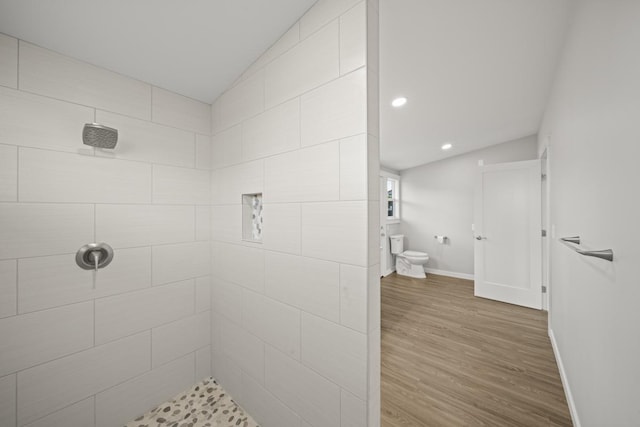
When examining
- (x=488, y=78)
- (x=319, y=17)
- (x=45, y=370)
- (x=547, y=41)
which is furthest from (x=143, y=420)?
(x=547, y=41)

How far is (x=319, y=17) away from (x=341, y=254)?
1.15 meters

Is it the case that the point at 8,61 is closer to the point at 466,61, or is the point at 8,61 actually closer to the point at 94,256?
the point at 94,256

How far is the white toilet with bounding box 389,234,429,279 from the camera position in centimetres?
452

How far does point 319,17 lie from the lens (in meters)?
1.12

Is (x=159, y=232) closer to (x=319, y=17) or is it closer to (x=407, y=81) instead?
(x=319, y=17)

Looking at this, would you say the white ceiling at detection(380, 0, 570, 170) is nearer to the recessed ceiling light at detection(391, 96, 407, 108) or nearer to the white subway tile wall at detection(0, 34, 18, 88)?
the recessed ceiling light at detection(391, 96, 407, 108)

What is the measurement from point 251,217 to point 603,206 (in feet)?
5.97

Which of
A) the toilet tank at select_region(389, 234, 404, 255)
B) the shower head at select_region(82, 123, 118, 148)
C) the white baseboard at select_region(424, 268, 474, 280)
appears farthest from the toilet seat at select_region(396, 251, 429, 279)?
the shower head at select_region(82, 123, 118, 148)

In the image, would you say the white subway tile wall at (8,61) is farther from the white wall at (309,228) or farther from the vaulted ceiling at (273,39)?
the white wall at (309,228)

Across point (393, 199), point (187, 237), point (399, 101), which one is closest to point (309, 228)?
point (187, 237)

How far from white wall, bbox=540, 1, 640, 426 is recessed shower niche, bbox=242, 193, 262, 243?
1668 millimetres

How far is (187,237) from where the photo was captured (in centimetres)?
171

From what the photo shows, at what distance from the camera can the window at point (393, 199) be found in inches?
202

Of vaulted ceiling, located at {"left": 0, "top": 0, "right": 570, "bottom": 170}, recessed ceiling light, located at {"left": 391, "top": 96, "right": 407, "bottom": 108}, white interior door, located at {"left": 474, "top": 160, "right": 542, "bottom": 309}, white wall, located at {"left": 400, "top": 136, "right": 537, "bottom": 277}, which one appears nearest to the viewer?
vaulted ceiling, located at {"left": 0, "top": 0, "right": 570, "bottom": 170}
